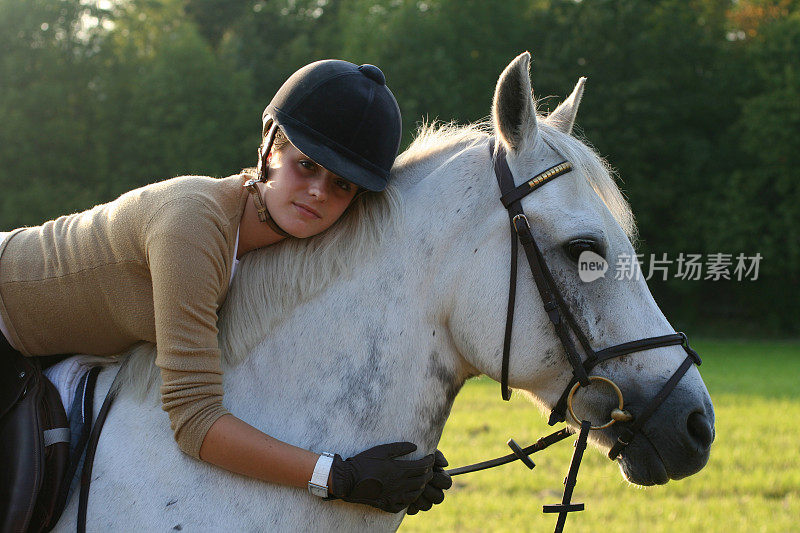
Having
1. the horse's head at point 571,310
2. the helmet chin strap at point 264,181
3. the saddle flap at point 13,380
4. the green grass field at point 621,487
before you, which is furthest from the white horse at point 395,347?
the green grass field at point 621,487

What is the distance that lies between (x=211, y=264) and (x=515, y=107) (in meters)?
1.16

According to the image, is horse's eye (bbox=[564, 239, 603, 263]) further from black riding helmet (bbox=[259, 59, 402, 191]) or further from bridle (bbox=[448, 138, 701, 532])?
black riding helmet (bbox=[259, 59, 402, 191])

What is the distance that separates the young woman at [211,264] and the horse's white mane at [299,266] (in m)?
0.06

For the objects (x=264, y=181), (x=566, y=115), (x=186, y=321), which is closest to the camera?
(x=186, y=321)

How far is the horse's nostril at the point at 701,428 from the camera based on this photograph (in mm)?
2254

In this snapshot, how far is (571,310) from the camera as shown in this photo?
228cm

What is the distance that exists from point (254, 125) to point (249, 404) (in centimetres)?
3039

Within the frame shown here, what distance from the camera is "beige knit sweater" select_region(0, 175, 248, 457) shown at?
2131mm

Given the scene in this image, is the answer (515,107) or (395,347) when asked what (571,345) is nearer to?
(395,347)

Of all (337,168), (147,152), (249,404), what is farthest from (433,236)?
(147,152)

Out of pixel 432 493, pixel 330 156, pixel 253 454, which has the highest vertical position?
pixel 330 156

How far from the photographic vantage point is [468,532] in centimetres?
569

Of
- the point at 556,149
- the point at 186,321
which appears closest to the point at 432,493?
the point at 186,321

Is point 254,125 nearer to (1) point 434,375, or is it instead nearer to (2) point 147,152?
(2) point 147,152
